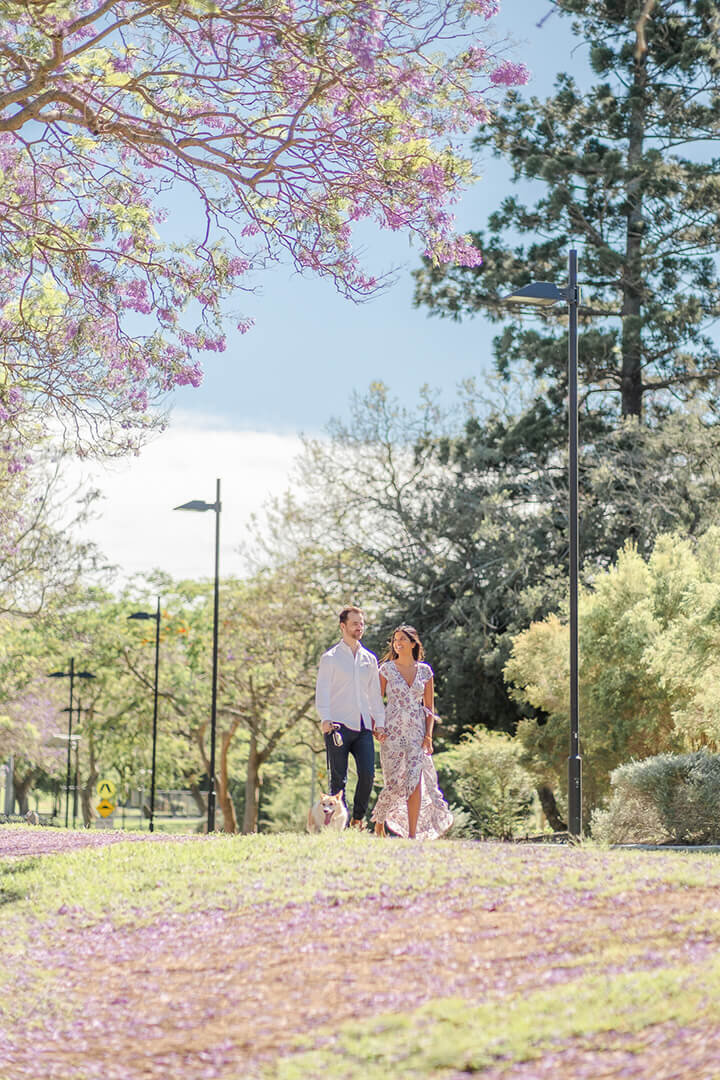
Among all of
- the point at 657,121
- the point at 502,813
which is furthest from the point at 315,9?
the point at 657,121

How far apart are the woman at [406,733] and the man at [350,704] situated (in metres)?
0.22

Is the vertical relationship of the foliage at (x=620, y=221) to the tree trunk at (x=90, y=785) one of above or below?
above

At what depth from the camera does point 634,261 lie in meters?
30.3

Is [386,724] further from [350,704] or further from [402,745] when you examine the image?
[350,704]

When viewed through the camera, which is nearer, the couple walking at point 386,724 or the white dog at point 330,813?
the couple walking at point 386,724

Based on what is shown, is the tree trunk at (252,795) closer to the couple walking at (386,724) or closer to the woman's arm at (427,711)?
the couple walking at (386,724)

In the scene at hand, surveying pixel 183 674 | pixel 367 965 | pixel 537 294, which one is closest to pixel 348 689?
pixel 367 965

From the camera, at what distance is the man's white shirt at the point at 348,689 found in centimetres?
1027

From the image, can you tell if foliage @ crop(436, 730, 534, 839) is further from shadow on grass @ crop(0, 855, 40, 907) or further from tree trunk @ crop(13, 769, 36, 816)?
tree trunk @ crop(13, 769, 36, 816)

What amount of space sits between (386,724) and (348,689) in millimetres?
547

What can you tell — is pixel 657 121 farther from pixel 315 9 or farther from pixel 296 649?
pixel 315 9

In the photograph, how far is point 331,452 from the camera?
29750mm

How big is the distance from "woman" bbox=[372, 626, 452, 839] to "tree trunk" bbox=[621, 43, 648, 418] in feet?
66.2

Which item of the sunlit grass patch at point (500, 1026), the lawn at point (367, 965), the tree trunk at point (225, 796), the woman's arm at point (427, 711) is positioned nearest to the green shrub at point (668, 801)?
the woman's arm at point (427, 711)
